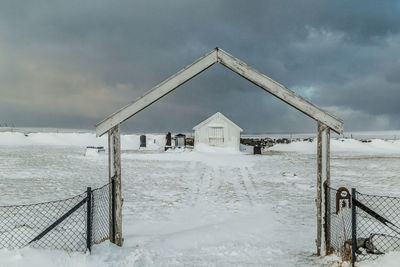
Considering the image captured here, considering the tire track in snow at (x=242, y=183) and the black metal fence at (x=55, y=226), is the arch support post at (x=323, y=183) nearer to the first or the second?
the black metal fence at (x=55, y=226)

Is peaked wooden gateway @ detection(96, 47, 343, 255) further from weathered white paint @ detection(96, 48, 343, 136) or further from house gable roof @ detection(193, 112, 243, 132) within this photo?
house gable roof @ detection(193, 112, 243, 132)

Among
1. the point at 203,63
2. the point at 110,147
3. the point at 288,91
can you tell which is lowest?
the point at 110,147

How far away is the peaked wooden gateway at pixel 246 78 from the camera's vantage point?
6.11 m

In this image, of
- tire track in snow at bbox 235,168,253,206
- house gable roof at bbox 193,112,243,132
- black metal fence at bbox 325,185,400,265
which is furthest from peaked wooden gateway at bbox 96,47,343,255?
house gable roof at bbox 193,112,243,132

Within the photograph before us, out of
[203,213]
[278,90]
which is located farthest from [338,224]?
[203,213]

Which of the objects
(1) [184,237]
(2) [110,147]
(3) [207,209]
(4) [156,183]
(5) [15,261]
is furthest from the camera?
(4) [156,183]

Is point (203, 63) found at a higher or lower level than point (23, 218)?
higher

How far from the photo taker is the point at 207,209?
33.3 ft

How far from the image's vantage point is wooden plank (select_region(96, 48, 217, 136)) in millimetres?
6305

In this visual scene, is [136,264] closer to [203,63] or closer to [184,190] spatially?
[203,63]

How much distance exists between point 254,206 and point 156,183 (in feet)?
19.4

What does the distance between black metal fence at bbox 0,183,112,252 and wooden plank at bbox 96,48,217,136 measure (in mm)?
1357

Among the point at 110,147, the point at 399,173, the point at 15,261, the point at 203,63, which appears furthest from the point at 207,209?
the point at 399,173

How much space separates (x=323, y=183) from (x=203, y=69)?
3.31 meters
